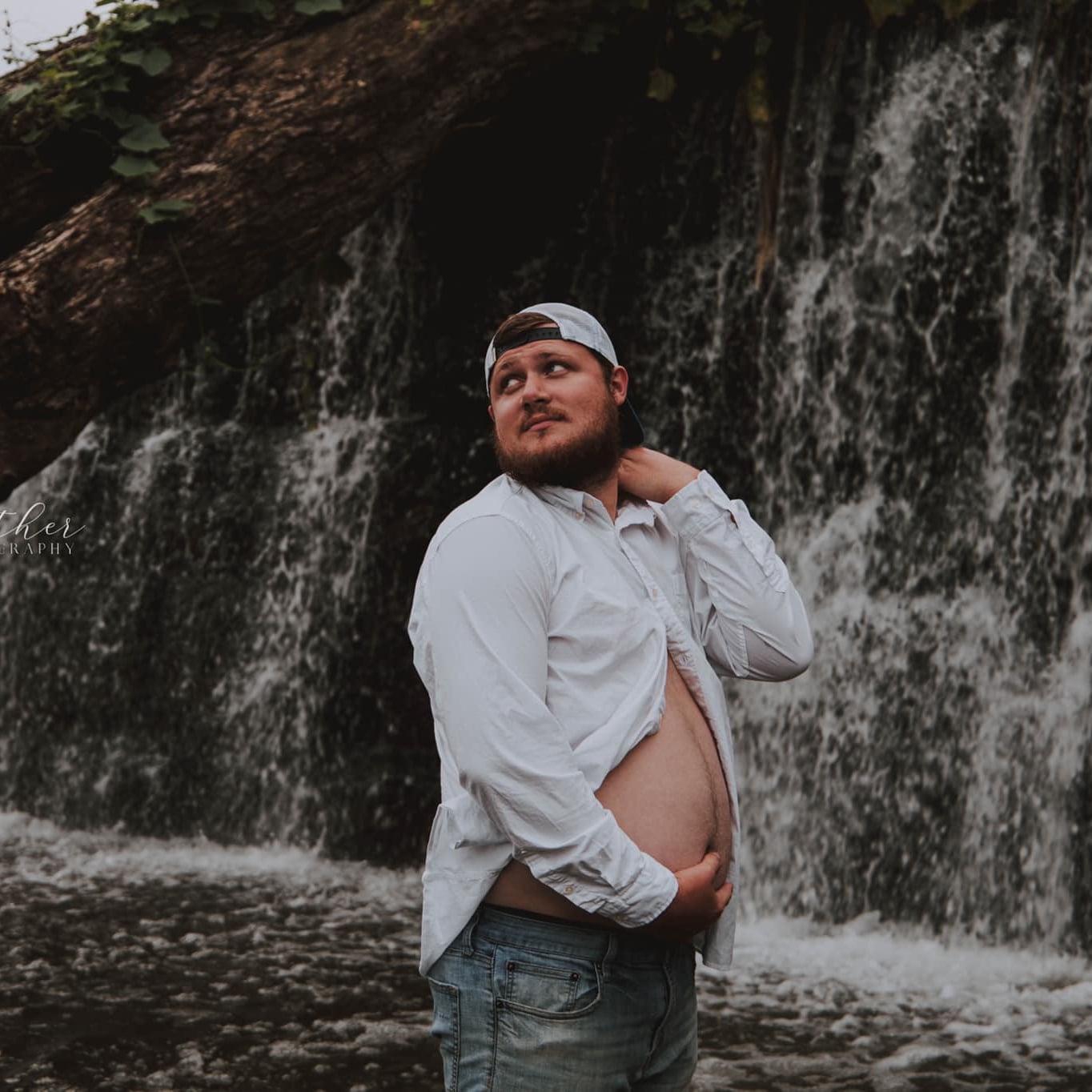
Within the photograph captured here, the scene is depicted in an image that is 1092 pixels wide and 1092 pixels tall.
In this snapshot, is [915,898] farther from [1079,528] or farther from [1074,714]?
[1079,528]

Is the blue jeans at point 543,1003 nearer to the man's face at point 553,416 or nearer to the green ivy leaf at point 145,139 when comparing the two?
the man's face at point 553,416

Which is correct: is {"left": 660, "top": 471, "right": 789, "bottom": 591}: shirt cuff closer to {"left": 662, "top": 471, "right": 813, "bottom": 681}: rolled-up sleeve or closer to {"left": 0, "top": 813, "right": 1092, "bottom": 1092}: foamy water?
{"left": 662, "top": 471, "right": 813, "bottom": 681}: rolled-up sleeve

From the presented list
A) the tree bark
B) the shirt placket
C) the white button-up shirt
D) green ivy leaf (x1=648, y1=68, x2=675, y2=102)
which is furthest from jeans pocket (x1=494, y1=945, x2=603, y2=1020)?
green ivy leaf (x1=648, y1=68, x2=675, y2=102)

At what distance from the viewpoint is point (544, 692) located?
2.38m

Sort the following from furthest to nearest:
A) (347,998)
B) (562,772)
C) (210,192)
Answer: (210,192) < (347,998) < (562,772)

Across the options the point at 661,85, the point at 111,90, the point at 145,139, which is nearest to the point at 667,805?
the point at 145,139

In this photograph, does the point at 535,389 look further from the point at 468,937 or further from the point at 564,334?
the point at 468,937

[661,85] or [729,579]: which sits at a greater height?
[661,85]

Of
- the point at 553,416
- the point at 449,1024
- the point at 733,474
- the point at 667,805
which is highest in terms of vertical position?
the point at 733,474

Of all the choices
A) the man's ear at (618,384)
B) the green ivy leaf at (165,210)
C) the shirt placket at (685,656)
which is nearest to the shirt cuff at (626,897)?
the shirt placket at (685,656)

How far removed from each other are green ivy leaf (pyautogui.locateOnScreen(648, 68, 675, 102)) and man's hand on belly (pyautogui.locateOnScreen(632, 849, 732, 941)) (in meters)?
7.08

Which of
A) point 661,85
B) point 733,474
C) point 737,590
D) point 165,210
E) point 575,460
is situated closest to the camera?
point 575,460

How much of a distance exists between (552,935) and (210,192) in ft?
17.3

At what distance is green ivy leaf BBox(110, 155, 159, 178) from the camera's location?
21.8 ft
